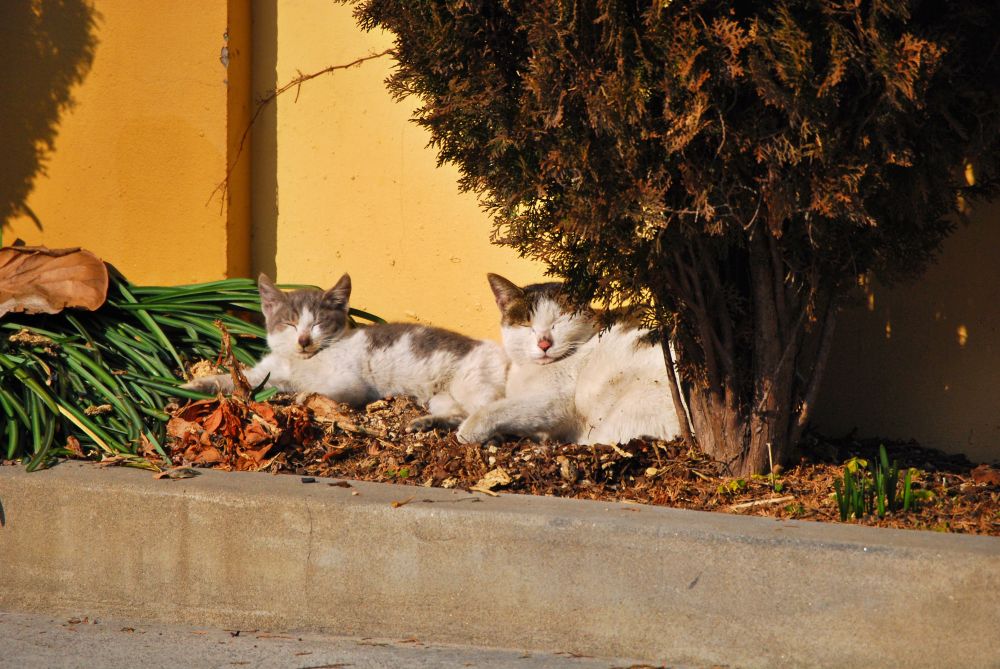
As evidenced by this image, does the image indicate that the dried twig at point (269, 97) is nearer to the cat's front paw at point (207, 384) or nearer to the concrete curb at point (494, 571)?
the cat's front paw at point (207, 384)

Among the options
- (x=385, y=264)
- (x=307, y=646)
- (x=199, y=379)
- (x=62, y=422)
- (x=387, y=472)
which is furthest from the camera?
(x=385, y=264)

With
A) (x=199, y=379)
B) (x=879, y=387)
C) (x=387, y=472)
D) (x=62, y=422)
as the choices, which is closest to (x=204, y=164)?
(x=199, y=379)

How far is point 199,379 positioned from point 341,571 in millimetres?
1602

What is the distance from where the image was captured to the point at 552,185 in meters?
2.96

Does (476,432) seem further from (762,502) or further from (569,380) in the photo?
(762,502)

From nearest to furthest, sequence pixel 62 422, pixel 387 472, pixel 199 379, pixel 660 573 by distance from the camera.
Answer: pixel 660 573
pixel 387 472
pixel 62 422
pixel 199 379

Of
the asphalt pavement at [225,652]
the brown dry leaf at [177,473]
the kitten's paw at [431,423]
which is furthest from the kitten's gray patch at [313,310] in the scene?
the asphalt pavement at [225,652]

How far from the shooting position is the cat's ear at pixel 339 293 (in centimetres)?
483

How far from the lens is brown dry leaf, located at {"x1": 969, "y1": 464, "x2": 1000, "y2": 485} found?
3.27 meters

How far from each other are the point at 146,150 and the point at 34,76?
2.46 feet

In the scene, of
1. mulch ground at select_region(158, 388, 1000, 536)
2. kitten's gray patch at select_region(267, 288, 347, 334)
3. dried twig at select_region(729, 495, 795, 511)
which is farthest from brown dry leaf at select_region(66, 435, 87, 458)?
dried twig at select_region(729, 495, 795, 511)

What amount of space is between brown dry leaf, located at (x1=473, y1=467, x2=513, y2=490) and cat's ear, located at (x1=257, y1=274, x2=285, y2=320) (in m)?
1.86

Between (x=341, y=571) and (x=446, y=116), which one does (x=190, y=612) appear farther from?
(x=446, y=116)

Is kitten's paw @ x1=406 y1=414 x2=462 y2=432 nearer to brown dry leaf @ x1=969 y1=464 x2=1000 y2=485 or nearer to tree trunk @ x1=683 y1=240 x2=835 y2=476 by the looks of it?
tree trunk @ x1=683 y1=240 x2=835 y2=476
